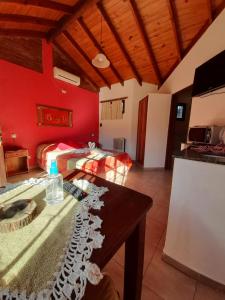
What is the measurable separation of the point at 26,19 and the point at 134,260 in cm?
415

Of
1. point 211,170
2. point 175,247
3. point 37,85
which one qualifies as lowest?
point 175,247

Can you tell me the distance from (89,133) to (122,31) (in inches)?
118

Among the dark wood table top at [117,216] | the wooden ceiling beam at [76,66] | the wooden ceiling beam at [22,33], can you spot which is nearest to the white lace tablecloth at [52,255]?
the dark wood table top at [117,216]

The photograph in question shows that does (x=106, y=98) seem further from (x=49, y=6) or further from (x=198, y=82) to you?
(x=198, y=82)

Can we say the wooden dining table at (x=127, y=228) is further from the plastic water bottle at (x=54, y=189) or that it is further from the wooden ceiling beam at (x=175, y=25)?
the wooden ceiling beam at (x=175, y=25)

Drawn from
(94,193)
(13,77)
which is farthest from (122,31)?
(94,193)

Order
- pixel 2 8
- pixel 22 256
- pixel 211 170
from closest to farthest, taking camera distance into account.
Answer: pixel 22 256, pixel 211 170, pixel 2 8

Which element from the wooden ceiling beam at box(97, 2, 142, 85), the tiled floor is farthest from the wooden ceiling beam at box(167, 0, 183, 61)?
the tiled floor

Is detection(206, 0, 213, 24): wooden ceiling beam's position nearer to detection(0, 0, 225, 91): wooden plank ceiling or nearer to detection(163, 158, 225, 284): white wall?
detection(0, 0, 225, 91): wooden plank ceiling

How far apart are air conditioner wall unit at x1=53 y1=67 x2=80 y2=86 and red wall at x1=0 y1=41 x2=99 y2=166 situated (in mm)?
114

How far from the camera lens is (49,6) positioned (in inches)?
98.8

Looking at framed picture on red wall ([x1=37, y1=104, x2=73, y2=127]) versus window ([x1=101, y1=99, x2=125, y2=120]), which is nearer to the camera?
framed picture on red wall ([x1=37, y1=104, x2=73, y2=127])

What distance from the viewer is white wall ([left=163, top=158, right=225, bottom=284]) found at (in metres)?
0.98

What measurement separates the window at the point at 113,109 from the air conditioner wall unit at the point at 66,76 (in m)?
1.21
